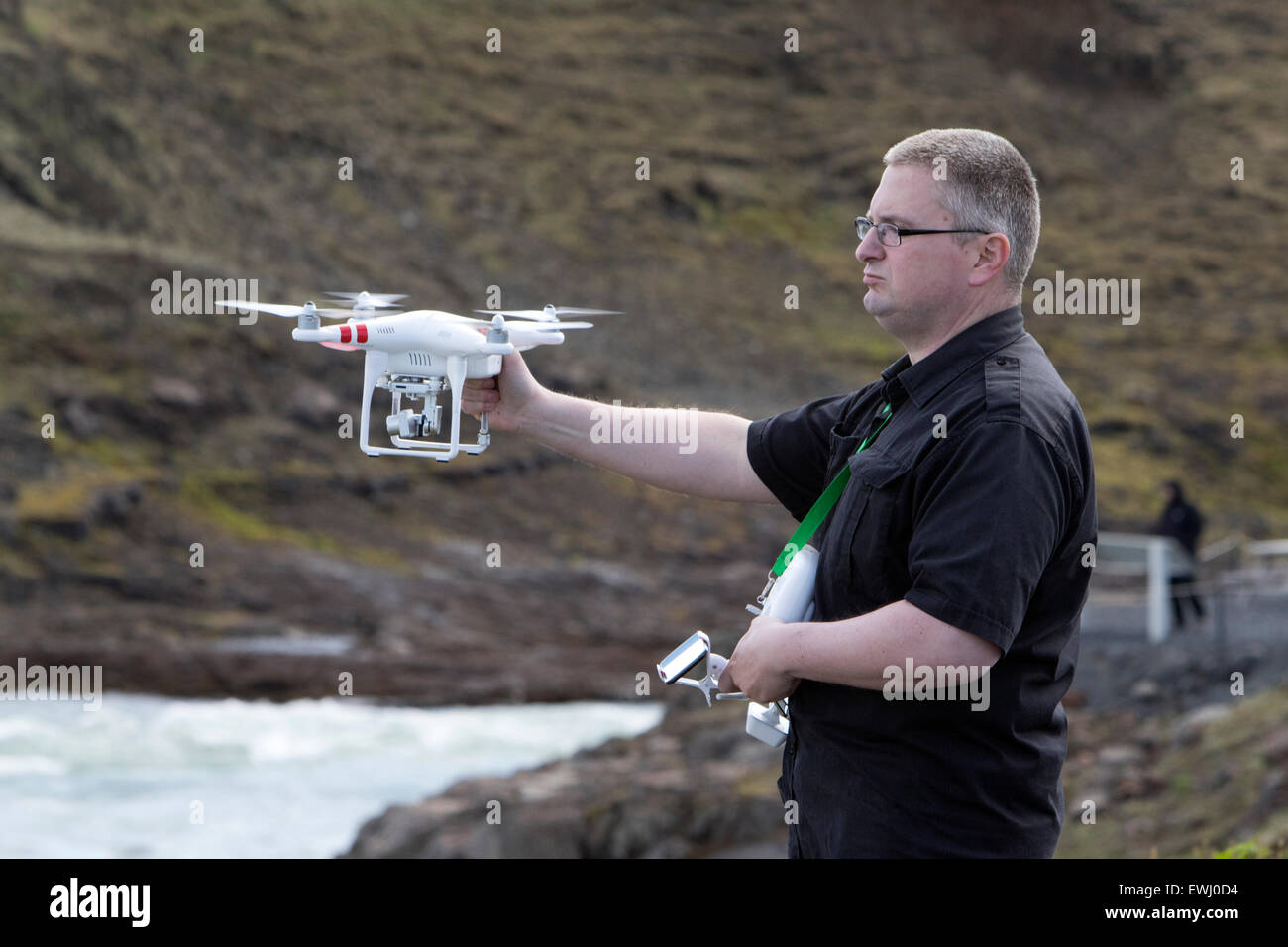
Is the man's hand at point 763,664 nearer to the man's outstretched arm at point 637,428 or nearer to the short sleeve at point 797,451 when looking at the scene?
the short sleeve at point 797,451

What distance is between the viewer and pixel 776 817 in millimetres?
13891

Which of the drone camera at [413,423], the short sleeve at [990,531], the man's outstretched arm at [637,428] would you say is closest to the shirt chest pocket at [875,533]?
the short sleeve at [990,531]

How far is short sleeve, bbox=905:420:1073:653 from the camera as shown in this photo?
287cm

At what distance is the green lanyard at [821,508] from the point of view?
10.9 feet

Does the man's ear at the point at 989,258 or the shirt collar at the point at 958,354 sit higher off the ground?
the man's ear at the point at 989,258

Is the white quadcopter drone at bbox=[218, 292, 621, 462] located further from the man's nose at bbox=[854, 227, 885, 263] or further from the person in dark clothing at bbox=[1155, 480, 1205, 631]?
the person in dark clothing at bbox=[1155, 480, 1205, 631]

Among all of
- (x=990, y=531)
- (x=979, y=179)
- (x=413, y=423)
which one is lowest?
(x=990, y=531)

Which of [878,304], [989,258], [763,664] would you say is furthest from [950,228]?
[763,664]

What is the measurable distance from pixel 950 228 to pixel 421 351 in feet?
4.65

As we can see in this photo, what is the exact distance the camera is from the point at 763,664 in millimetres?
3113

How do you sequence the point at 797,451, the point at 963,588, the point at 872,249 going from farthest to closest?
the point at 797,451
the point at 872,249
the point at 963,588

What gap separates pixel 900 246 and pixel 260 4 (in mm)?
52785

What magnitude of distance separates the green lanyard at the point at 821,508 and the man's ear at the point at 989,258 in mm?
335

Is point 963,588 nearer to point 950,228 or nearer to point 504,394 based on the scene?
point 950,228
